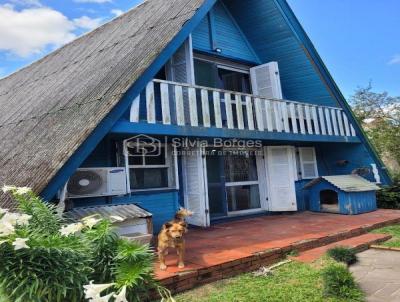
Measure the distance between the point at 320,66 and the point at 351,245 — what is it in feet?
17.9

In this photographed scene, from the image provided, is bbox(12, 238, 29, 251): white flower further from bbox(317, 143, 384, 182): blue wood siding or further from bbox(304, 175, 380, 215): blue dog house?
bbox(317, 143, 384, 182): blue wood siding

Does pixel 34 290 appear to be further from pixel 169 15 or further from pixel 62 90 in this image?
pixel 169 15

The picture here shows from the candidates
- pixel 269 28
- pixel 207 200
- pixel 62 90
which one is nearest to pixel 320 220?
pixel 207 200

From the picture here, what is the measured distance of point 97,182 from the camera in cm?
639

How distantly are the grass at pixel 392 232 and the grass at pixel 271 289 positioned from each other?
212cm

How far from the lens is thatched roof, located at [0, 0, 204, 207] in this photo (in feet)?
16.3

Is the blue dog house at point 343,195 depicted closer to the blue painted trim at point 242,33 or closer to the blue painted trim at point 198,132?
the blue painted trim at point 198,132

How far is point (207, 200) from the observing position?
316 inches

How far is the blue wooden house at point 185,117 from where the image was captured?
562 centimetres

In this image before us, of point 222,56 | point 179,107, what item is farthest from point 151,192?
point 222,56

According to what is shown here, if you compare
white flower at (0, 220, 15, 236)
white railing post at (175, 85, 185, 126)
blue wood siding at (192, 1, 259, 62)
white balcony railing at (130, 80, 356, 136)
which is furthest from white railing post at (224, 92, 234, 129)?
white flower at (0, 220, 15, 236)

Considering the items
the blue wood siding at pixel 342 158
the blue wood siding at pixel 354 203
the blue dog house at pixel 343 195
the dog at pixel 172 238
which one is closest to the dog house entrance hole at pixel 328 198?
the blue dog house at pixel 343 195

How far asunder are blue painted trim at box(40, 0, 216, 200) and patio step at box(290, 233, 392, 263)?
3.41 meters

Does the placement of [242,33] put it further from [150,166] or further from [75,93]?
[75,93]
